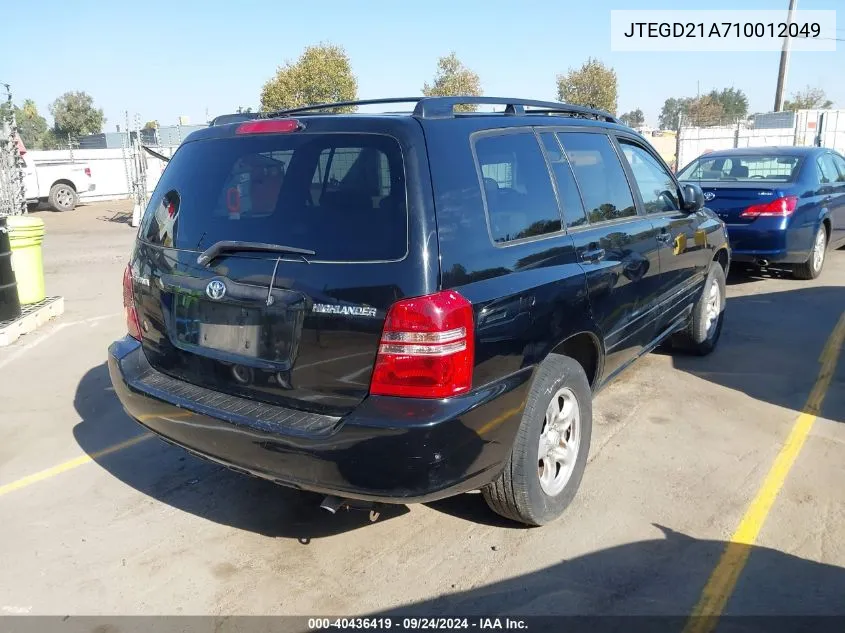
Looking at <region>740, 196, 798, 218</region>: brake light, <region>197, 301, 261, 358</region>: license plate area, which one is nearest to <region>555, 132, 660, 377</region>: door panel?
<region>197, 301, 261, 358</region>: license plate area

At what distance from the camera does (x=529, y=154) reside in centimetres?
338

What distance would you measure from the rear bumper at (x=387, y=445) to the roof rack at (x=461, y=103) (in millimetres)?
1147

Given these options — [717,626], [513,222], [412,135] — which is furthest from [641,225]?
[717,626]

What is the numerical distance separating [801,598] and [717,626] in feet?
1.38

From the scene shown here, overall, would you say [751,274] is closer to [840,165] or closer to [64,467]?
[840,165]

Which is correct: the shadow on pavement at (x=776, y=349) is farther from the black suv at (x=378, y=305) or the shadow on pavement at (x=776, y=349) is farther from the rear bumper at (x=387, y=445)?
the rear bumper at (x=387, y=445)

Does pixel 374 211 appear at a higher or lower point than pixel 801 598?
higher

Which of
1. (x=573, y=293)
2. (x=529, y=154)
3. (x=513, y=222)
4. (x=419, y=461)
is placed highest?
(x=529, y=154)

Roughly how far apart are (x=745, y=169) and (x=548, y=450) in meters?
7.08

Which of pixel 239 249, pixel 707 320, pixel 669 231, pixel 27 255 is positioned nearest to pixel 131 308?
pixel 239 249

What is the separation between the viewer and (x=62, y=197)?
20594 mm

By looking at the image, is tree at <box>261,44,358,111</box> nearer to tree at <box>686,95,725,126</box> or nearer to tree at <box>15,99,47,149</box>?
tree at <box>15,99,47,149</box>

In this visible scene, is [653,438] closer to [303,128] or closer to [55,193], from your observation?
[303,128]

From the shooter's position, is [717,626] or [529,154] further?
[529,154]
